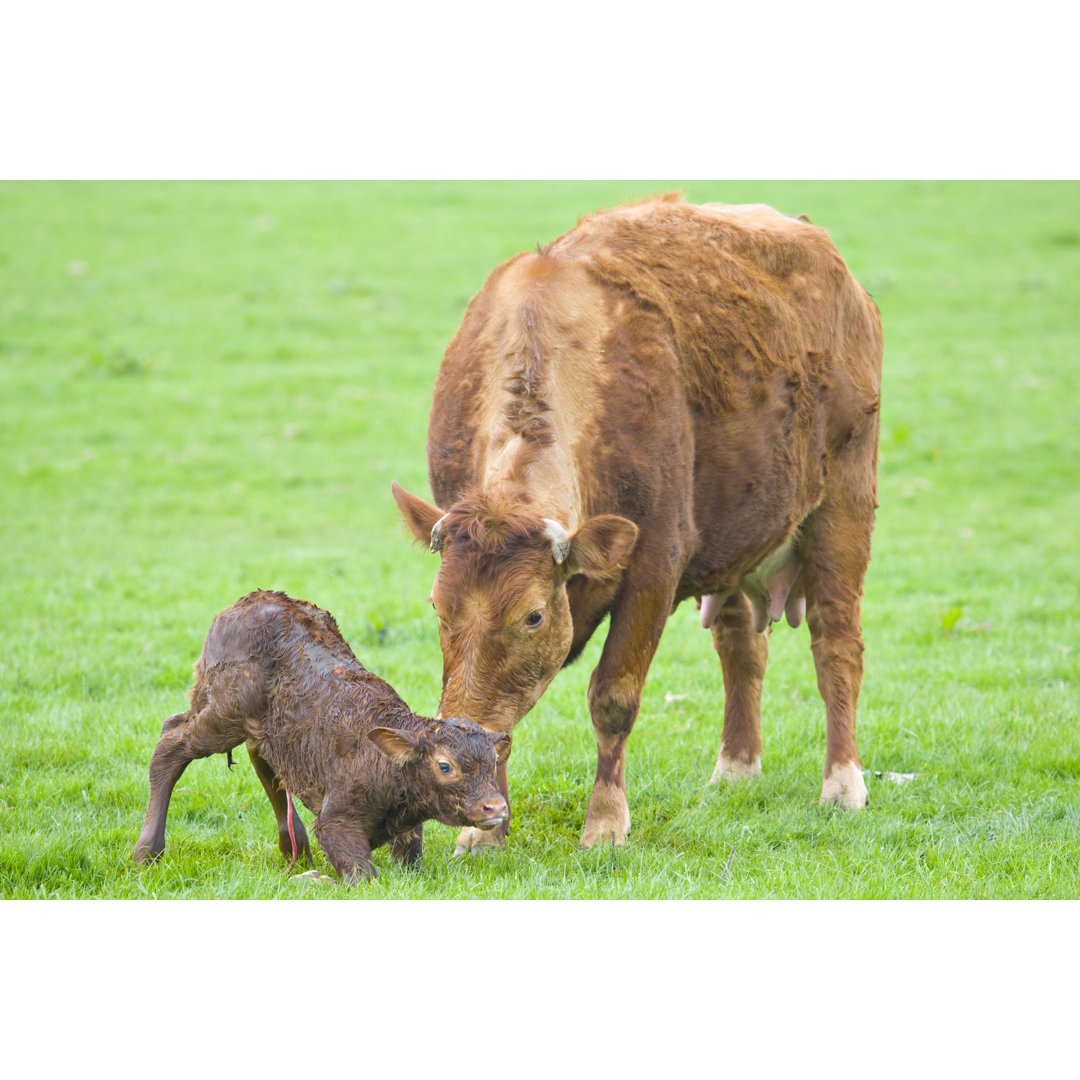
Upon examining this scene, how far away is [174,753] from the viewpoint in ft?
20.1

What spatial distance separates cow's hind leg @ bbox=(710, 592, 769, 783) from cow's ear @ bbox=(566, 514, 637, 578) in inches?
88.6

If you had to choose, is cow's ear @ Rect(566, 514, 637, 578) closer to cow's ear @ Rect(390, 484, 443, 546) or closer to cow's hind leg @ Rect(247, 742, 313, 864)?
cow's ear @ Rect(390, 484, 443, 546)

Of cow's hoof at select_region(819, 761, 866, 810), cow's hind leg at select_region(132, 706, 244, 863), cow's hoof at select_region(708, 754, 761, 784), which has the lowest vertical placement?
cow's hoof at select_region(708, 754, 761, 784)

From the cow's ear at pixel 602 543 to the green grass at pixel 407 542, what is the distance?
137cm

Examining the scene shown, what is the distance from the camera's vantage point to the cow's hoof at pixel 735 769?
25.1 feet

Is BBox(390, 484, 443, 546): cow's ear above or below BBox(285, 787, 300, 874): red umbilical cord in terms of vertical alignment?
above

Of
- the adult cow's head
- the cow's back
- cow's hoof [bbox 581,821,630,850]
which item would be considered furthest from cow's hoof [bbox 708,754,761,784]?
the adult cow's head

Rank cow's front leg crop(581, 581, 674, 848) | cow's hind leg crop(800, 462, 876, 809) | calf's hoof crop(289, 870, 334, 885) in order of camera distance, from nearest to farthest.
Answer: calf's hoof crop(289, 870, 334, 885) < cow's front leg crop(581, 581, 674, 848) < cow's hind leg crop(800, 462, 876, 809)

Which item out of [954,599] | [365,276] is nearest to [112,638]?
[954,599]

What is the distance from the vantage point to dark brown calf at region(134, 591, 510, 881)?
5.37 metres

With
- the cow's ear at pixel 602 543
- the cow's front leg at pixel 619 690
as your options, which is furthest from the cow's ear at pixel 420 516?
the cow's front leg at pixel 619 690

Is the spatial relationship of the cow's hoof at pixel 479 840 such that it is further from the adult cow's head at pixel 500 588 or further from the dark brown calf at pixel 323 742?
the adult cow's head at pixel 500 588

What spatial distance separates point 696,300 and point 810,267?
3.68ft

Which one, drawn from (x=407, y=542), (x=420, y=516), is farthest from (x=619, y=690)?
(x=407, y=542)
